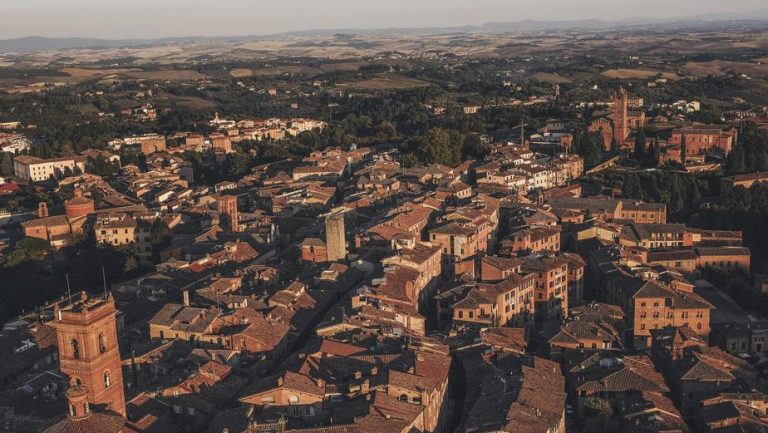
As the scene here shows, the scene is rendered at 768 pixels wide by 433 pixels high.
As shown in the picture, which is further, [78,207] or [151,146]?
[151,146]

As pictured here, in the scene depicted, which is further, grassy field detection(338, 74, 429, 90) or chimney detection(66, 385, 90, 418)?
grassy field detection(338, 74, 429, 90)

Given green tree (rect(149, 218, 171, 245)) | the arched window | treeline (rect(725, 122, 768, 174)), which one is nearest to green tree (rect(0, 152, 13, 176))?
green tree (rect(149, 218, 171, 245))

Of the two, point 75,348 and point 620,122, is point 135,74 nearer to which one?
point 620,122

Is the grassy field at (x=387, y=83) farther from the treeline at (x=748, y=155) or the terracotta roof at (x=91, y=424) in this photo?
the terracotta roof at (x=91, y=424)

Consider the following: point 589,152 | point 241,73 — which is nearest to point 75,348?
point 589,152

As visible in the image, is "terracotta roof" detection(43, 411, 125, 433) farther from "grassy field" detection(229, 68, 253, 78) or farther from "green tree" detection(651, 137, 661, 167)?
"grassy field" detection(229, 68, 253, 78)

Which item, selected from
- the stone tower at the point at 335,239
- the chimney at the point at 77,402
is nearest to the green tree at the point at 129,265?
the stone tower at the point at 335,239

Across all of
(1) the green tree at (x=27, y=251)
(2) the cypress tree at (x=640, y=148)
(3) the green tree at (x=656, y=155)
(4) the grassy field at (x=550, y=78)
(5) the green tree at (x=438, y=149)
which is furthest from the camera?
(4) the grassy field at (x=550, y=78)
